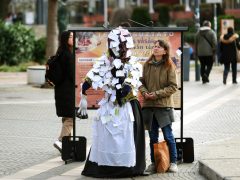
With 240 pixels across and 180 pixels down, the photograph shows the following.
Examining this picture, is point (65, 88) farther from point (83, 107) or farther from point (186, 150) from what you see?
point (186, 150)

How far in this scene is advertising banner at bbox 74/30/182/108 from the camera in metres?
11.6

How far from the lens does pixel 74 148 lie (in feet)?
38.6

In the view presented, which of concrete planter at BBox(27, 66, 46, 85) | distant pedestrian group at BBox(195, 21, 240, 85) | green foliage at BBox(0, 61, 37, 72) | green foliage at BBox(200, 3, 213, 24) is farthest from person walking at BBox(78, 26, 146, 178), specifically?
green foliage at BBox(200, 3, 213, 24)

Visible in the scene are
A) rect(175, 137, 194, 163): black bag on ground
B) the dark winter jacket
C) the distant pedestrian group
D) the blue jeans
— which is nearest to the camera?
the blue jeans

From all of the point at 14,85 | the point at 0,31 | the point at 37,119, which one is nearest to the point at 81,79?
the point at 37,119

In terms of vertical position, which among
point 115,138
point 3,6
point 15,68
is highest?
point 3,6

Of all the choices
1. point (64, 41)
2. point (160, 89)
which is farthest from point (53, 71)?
point (160, 89)

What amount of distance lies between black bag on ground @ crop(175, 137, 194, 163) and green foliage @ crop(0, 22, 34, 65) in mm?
22855

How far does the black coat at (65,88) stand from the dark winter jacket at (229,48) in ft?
44.6

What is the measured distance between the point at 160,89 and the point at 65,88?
1.87 meters

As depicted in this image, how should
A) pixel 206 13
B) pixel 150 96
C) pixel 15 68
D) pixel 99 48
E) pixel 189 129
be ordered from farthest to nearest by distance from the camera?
1. pixel 206 13
2. pixel 15 68
3. pixel 189 129
4. pixel 99 48
5. pixel 150 96

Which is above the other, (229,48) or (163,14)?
(163,14)

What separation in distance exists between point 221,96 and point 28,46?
14924mm

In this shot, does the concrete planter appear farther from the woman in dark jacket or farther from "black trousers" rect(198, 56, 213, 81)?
the woman in dark jacket
